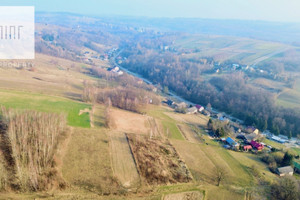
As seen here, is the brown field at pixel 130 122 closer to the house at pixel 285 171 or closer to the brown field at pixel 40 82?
the brown field at pixel 40 82

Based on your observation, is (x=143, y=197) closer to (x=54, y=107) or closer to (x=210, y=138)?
(x=210, y=138)

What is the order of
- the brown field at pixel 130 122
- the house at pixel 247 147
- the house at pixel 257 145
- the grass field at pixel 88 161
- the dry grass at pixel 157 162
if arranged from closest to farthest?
the grass field at pixel 88 161 → the dry grass at pixel 157 162 → the brown field at pixel 130 122 → the house at pixel 247 147 → the house at pixel 257 145

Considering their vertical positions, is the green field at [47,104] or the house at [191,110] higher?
the green field at [47,104]

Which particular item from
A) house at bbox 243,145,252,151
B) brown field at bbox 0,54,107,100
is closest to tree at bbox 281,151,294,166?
house at bbox 243,145,252,151

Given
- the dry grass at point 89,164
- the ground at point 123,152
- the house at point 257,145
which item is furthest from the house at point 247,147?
the dry grass at point 89,164

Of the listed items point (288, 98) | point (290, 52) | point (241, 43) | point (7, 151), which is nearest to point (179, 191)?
point (7, 151)

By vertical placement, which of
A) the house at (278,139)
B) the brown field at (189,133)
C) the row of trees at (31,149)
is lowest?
the house at (278,139)

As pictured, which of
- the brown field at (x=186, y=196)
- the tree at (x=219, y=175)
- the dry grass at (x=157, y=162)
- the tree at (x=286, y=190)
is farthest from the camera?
the tree at (x=219, y=175)

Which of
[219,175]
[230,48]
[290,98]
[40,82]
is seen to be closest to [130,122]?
[219,175]
